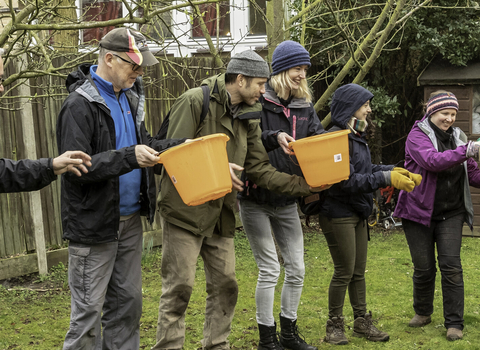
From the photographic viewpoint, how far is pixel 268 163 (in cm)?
364

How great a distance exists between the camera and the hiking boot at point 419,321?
4.36 m

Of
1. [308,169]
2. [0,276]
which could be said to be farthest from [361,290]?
[0,276]

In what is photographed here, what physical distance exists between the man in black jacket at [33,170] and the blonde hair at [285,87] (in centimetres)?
171

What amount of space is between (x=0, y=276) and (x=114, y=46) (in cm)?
337

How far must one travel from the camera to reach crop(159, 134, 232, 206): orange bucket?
2.78 m

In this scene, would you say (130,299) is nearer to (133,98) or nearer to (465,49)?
(133,98)

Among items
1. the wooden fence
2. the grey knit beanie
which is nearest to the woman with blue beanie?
the grey knit beanie

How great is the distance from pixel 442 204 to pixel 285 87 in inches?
59.2

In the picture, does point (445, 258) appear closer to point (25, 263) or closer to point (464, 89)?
point (25, 263)

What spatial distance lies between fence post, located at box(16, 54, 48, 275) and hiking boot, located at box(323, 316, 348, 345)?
3.07 meters

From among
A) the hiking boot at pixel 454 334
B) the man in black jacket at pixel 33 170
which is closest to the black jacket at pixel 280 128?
the man in black jacket at pixel 33 170

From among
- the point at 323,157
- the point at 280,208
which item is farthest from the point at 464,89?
the point at 323,157

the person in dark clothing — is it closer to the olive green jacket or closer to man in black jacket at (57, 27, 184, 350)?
the olive green jacket

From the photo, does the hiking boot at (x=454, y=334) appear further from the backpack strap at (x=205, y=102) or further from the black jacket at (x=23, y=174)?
the black jacket at (x=23, y=174)
